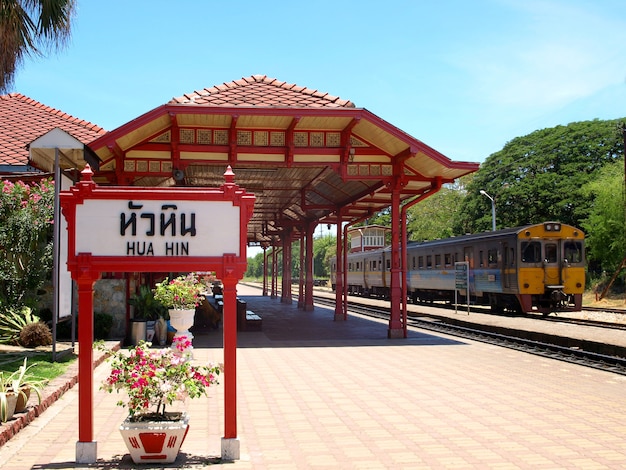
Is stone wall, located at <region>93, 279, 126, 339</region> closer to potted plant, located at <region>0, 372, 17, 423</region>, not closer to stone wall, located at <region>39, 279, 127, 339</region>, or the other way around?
stone wall, located at <region>39, 279, 127, 339</region>

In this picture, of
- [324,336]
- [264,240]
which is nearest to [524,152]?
[264,240]

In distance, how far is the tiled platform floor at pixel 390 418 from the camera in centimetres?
570

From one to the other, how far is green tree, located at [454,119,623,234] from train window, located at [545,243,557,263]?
2128 centimetres

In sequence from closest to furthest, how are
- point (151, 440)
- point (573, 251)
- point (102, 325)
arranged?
point (151, 440) < point (102, 325) < point (573, 251)

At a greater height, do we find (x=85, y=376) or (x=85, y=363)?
(x=85, y=363)

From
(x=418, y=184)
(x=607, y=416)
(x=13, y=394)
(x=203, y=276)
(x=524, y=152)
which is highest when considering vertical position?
(x=524, y=152)

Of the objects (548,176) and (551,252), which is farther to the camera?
(548,176)

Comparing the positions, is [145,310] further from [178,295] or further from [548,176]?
[548,176]

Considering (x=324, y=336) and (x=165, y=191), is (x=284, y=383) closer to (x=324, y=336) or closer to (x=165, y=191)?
(x=165, y=191)

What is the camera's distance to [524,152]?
→ 1996 inches

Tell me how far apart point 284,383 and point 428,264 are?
70.2 feet

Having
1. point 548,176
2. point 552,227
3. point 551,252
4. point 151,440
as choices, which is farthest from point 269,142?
point 548,176

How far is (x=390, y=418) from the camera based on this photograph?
23.9ft

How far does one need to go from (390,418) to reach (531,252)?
53.6ft
